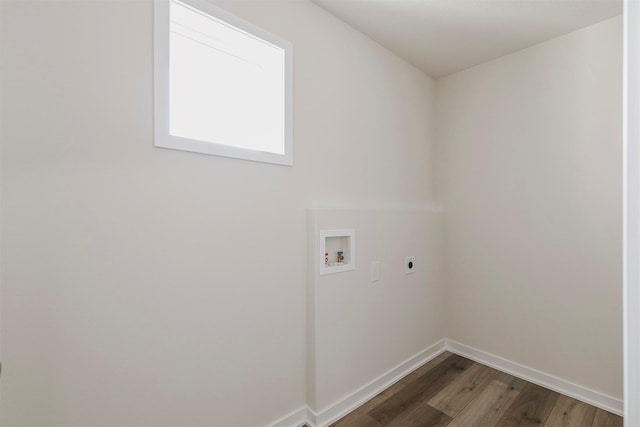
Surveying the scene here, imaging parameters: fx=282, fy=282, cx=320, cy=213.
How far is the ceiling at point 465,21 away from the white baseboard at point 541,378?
7.93 ft

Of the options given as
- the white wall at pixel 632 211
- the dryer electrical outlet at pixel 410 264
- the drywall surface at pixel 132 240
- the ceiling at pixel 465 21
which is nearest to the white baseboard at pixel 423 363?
the drywall surface at pixel 132 240

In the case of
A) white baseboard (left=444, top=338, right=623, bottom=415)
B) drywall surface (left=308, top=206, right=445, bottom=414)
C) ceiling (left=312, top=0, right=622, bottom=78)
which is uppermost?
ceiling (left=312, top=0, right=622, bottom=78)

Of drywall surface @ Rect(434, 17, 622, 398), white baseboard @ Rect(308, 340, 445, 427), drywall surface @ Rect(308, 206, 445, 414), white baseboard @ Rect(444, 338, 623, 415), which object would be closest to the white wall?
drywall surface @ Rect(308, 206, 445, 414)

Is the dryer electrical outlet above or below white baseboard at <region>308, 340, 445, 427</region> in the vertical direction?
above

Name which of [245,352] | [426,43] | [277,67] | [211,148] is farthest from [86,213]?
[426,43]

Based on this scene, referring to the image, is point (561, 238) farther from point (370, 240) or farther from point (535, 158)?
point (370, 240)

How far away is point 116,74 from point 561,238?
2.75 meters

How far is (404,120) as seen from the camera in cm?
238

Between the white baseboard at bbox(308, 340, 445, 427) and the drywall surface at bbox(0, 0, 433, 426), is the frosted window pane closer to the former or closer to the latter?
the drywall surface at bbox(0, 0, 433, 426)

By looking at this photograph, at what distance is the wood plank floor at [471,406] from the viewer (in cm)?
169

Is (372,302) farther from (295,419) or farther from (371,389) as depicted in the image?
(295,419)

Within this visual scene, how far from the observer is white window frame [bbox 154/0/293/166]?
3.85ft

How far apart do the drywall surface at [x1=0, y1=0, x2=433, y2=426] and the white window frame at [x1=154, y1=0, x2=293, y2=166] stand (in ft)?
0.12

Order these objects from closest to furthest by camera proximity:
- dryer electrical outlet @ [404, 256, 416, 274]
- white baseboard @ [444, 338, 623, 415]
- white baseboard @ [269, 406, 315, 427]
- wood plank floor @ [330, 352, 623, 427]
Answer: white baseboard @ [269, 406, 315, 427]
wood plank floor @ [330, 352, 623, 427]
white baseboard @ [444, 338, 623, 415]
dryer electrical outlet @ [404, 256, 416, 274]
